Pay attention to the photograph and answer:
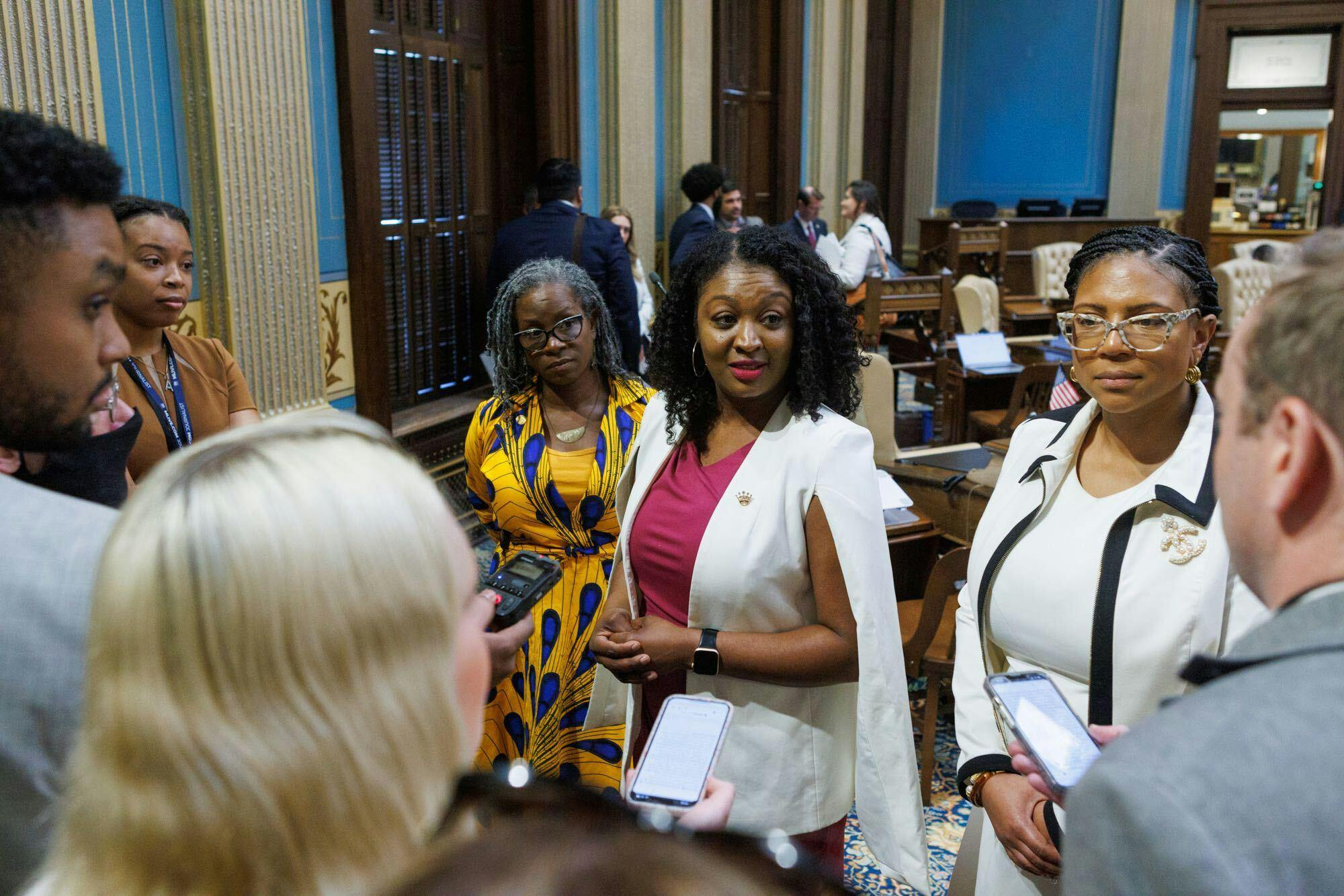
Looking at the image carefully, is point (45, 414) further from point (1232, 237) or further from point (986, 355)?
point (1232, 237)

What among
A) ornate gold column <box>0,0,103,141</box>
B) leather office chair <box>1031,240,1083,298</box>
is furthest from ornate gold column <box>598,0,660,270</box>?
leather office chair <box>1031,240,1083,298</box>

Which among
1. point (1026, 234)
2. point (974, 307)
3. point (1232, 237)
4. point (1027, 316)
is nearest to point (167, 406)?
point (974, 307)

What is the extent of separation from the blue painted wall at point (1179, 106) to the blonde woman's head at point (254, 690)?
47.1ft

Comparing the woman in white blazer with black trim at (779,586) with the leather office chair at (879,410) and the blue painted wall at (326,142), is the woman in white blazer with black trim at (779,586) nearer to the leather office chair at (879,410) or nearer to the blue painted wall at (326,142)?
the leather office chair at (879,410)

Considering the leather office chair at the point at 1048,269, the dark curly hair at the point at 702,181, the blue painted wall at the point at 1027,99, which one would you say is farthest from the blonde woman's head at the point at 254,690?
the blue painted wall at the point at 1027,99

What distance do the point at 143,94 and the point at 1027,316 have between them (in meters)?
6.81

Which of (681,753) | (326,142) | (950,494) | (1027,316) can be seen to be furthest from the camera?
(1027,316)

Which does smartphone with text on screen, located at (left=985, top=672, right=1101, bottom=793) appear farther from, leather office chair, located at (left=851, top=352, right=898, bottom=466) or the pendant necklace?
leather office chair, located at (left=851, top=352, right=898, bottom=466)

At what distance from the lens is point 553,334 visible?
272 centimetres

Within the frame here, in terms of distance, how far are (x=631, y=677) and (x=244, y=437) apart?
1.31 m

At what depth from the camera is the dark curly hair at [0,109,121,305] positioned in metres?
1.14

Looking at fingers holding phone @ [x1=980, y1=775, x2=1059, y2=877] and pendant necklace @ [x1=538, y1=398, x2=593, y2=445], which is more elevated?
pendant necklace @ [x1=538, y1=398, x2=593, y2=445]

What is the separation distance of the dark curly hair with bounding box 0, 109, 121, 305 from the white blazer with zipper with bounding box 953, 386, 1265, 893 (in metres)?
1.34

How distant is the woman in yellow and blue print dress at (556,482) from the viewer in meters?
2.42
